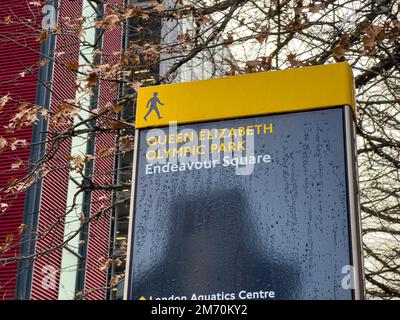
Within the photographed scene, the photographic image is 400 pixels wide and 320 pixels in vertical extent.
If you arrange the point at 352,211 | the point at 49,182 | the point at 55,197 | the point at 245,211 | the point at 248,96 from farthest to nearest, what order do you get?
the point at 55,197
the point at 49,182
the point at 248,96
the point at 245,211
the point at 352,211

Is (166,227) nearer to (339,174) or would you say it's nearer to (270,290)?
(270,290)

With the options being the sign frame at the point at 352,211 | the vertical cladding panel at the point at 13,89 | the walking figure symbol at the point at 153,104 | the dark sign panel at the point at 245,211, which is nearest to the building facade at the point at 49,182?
the vertical cladding panel at the point at 13,89

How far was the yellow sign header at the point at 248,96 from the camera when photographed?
3963 millimetres

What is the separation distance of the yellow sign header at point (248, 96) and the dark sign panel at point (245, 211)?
0.17ft

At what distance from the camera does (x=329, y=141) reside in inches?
152

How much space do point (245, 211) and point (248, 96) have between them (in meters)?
0.63

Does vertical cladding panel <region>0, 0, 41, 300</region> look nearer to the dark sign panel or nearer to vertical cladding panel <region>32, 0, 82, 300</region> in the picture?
vertical cladding panel <region>32, 0, 82, 300</region>

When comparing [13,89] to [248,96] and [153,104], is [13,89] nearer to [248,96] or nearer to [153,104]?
[153,104]

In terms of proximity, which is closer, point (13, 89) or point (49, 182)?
point (49, 182)

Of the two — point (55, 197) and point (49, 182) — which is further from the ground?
point (49, 182)

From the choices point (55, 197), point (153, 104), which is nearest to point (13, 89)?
point (55, 197)

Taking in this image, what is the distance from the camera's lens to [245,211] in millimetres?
3836
